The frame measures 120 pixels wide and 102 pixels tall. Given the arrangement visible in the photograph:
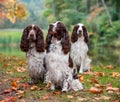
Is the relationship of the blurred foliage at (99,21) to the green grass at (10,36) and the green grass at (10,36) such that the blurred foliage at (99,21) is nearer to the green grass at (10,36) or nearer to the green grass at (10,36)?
A: the green grass at (10,36)

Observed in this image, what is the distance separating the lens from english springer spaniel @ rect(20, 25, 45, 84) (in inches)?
432

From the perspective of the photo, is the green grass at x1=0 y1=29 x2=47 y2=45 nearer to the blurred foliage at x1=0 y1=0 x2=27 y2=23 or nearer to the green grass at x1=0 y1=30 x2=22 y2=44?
the green grass at x1=0 y1=30 x2=22 y2=44

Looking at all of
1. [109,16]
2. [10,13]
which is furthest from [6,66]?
[109,16]

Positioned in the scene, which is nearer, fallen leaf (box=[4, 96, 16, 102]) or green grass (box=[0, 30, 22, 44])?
fallen leaf (box=[4, 96, 16, 102])

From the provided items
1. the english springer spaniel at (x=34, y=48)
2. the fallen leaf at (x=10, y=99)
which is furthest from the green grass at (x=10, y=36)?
the fallen leaf at (x=10, y=99)

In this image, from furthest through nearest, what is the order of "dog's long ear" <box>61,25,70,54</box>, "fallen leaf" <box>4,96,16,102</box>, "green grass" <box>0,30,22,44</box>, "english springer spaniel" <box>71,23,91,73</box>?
"green grass" <box>0,30,22,44</box>
"english springer spaniel" <box>71,23,91,73</box>
"dog's long ear" <box>61,25,70,54</box>
"fallen leaf" <box>4,96,16,102</box>

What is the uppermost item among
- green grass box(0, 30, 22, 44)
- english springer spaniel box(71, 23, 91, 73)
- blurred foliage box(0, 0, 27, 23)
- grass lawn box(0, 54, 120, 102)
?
blurred foliage box(0, 0, 27, 23)

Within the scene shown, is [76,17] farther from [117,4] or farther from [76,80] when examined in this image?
[76,80]

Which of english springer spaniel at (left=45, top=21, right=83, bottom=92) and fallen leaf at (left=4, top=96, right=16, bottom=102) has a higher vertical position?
english springer spaniel at (left=45, top=21, right=83, bottom=92)

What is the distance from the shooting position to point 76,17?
5794cm

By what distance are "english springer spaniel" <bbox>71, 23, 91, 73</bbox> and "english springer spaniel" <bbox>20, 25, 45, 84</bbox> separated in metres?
2.92

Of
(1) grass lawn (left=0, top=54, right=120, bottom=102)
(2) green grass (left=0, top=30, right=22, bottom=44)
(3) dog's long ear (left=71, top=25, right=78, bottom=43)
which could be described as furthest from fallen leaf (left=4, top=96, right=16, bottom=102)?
(2) green grass (left=0, top=30, right=22, bottom=44)

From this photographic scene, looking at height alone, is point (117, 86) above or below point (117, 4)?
below

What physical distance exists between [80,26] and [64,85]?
13.4 ft
